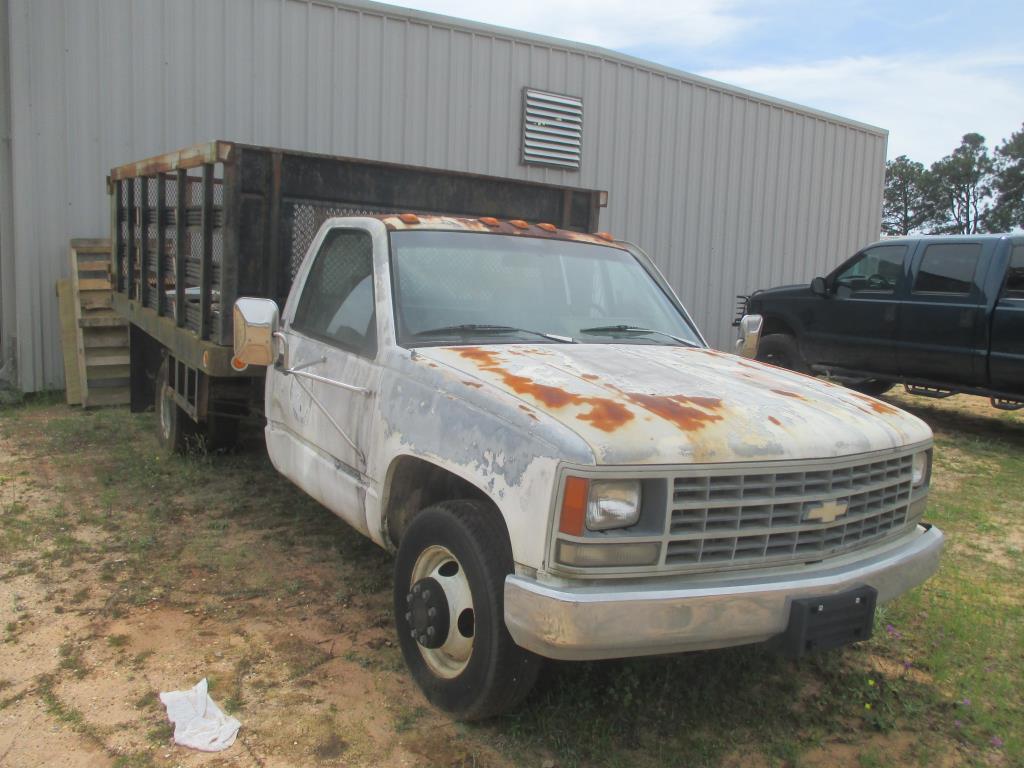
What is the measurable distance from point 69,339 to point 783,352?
7.97 metres

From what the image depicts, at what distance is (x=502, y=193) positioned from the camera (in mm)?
5980

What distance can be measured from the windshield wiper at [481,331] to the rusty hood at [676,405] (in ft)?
0.36

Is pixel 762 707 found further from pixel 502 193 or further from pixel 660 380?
pixel 502 193

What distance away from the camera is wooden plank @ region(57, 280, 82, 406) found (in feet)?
28.6

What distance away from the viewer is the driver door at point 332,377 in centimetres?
363

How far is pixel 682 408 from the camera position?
2.81 metres

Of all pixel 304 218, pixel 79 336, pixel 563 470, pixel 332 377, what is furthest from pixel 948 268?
pixel 79 336

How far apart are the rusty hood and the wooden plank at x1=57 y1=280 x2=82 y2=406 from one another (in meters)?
6.68

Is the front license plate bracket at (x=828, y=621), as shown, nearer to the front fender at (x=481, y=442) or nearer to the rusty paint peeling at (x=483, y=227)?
the front fender at (x=481, y=442)

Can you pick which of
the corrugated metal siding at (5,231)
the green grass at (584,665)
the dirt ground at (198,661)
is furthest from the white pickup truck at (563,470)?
the corrugated metal siding at (5,231)

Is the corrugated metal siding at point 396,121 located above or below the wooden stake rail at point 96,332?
above

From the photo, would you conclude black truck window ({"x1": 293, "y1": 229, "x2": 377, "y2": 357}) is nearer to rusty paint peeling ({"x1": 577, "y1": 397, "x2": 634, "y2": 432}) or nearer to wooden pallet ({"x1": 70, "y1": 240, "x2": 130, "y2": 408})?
rusty paint peeling ({"x1": 577, "y1": 397, "x2": 634, "y2": 432})

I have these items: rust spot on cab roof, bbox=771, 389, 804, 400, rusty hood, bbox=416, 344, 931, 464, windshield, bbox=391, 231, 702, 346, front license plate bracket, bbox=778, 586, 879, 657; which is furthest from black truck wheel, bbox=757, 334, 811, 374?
front license plate bracket, bbox=778, 586, 879, 657

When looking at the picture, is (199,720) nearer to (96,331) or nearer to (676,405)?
(676,405)
